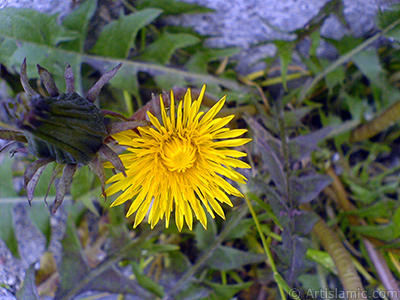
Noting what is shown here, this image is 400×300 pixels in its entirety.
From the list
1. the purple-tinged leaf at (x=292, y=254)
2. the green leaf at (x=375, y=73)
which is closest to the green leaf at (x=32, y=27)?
the purple-tinged leaf at (x=292, y=254)

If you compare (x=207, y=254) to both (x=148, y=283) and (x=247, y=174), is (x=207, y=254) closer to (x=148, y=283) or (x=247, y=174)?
(x=148, y=283)

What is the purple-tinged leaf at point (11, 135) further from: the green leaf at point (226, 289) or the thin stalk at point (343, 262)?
the thin stalk at point (343, 262)

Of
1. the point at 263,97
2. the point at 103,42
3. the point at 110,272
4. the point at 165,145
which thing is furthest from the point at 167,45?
the point at 110,272

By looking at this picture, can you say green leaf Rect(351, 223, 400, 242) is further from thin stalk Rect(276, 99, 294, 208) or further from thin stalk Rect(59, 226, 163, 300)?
thin stalk Rect(59, 226, 163, 300)

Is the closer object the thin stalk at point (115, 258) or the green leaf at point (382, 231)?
A: the green leaf at point (382, 231)

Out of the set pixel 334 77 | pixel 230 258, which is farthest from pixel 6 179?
pixel 334 77

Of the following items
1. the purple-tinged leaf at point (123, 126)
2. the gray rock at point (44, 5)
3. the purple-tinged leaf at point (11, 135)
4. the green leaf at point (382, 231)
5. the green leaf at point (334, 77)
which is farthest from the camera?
→ the green leaf at point (334, 77)
